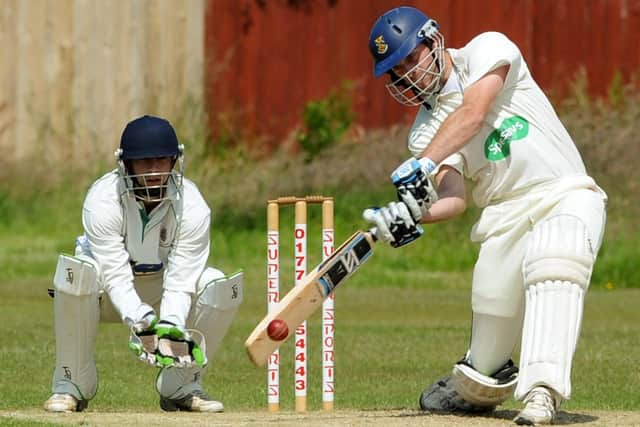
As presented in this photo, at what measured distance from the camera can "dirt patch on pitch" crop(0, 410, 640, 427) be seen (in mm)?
5328

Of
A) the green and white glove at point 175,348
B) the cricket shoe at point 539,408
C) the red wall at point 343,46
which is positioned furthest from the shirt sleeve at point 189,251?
the red wall at point 343,46

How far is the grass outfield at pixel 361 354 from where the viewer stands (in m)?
6.96

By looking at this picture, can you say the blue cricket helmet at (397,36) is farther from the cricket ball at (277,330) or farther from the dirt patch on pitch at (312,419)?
the dirt patch on pitch at (312,419)

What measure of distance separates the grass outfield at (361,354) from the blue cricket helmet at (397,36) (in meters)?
1.55

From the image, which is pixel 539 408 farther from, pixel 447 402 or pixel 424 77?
pixel 424 77

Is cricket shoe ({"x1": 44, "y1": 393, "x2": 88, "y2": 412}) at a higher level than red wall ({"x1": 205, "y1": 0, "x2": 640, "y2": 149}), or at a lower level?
lower

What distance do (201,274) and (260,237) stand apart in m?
7.06

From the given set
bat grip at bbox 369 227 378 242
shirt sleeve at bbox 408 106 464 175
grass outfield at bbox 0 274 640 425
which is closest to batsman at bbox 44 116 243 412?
grass outfield at bbox 0 274 640 425

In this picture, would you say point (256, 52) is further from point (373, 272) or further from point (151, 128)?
point (151, 128)

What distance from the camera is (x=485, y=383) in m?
5.66

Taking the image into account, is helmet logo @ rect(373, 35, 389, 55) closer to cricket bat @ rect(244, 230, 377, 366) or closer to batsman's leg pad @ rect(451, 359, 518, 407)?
cricket bat @ rect(244, 230, 377, 366)

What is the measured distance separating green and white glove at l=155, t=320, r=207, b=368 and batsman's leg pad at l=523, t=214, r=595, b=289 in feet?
3.89

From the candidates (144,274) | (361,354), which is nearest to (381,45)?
(144,274)

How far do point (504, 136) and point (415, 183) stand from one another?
404mm
